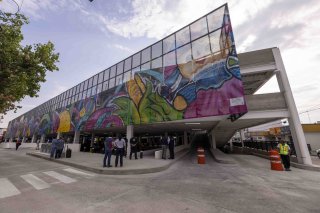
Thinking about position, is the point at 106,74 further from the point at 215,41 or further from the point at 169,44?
the point at 215,41

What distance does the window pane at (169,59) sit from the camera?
1745 centimetres

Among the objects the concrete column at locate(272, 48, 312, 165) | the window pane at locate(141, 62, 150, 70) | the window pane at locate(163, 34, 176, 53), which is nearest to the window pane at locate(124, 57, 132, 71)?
the window pane at locate(141, 62, 150, 70)

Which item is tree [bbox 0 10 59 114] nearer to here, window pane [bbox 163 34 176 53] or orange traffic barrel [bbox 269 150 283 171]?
window pane [bbox 163 34 176 53]

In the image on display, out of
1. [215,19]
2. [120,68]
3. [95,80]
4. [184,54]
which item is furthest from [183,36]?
[95,80]

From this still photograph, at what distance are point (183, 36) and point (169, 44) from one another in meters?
1.92

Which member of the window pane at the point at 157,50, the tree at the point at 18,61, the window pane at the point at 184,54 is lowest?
the tree at the point at 18,61

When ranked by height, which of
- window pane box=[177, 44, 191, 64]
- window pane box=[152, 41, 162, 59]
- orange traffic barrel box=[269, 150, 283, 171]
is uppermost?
window pane box=[152, 41, 162, 59]

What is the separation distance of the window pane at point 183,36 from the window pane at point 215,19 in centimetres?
250

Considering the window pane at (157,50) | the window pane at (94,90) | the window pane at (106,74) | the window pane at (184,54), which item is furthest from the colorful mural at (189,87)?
the window pane at (94,90)

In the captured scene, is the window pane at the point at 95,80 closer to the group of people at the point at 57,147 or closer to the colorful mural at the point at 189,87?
the colorful mural at the point at 189,87

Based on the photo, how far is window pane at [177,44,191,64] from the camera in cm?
1640

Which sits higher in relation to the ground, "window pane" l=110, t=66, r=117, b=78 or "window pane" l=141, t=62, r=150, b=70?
"window pane" l=110, t=66, r=117, b=78

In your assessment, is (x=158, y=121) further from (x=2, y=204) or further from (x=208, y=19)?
(x=2, y=204)

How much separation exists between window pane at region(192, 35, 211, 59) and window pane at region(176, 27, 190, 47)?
51.4 inches
